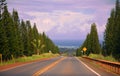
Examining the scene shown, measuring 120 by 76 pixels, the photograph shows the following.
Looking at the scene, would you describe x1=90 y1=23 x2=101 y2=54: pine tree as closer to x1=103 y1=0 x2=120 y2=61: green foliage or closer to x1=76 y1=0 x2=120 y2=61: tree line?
x1=76 y1=0 x2=120 y2=61: tree line

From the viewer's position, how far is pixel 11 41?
249ft

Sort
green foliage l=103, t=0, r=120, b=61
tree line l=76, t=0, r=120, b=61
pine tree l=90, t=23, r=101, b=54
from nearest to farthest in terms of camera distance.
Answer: tree line l=76, t=0, r=120, b=61, green foliage l=103, t=0, r=120, b=61, pine tree l=90, t=23, r=101, b=54

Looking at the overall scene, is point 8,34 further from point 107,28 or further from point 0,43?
point 107,28

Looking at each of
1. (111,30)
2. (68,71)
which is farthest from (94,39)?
(68,71)

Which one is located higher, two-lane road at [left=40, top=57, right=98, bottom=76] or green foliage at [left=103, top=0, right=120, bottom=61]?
green foliage at [left=103, top=0, right=120, bottom=61]

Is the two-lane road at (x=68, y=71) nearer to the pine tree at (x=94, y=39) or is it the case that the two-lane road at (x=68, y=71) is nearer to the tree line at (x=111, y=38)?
the tree line at (x=111, y=38)

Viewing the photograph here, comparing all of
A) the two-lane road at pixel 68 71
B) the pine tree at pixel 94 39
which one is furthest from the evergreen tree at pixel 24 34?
the two-lane road at pixel 68 71

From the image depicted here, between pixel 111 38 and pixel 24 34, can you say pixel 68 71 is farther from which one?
pixel 24 34

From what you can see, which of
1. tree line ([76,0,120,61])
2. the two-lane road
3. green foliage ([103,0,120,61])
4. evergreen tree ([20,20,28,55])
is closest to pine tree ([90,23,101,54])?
tree line ([76,0,120,61])

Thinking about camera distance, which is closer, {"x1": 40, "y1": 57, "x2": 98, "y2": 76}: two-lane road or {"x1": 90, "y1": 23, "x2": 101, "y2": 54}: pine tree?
{"x1": 40, "y1": 57, "x2": 98, "y2": 76}: two-lane road

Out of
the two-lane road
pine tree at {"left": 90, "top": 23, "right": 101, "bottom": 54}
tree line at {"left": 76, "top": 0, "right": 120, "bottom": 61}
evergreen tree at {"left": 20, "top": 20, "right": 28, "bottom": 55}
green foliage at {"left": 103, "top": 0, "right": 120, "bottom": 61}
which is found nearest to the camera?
the two-lane road

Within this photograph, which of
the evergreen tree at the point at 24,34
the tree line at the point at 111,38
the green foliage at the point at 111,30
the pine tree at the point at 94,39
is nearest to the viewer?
the tree line at the point at 111,38

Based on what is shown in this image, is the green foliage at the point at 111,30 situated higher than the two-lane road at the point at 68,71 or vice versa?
the green foliage at the point at 111,30

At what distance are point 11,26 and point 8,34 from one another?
1.92 m
